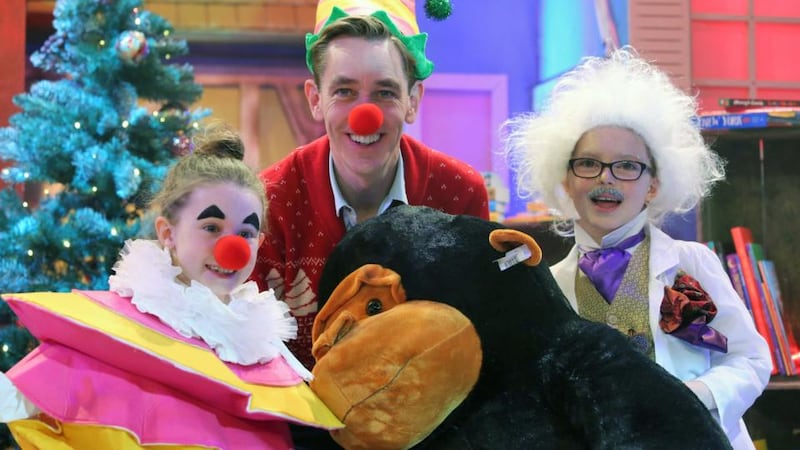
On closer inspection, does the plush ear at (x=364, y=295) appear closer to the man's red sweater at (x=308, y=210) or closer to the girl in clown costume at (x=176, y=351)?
the girl in clown costume at (x=176, y=351)

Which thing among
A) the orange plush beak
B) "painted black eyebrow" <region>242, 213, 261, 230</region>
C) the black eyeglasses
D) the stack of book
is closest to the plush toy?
the orange plush beak

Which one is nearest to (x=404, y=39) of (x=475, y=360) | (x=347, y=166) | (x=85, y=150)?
(x=347, y=166)

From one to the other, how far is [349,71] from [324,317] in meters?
0.53

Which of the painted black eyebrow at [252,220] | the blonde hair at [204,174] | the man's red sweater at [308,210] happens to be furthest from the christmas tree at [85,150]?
the painted black eyebrow at [252,220]

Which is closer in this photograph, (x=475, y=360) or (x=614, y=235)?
(x=475, y=360)

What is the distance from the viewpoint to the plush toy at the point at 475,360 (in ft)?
3.54

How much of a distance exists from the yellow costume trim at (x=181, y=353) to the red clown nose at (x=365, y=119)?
480 mm

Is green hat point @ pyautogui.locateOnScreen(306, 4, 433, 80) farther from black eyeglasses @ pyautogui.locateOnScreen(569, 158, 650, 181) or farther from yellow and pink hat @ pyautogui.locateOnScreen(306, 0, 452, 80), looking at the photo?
black eyeglasses @ pyautogui.locateOnScreen(569, 158, 650, 181)

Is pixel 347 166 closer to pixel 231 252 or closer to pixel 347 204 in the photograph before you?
pixel 347 204

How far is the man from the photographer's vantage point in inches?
61.0

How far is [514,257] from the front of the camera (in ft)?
3.92

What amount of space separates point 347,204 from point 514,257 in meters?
0.55

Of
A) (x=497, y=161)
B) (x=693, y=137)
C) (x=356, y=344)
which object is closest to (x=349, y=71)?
(x=356, y=344)

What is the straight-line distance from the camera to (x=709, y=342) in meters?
1.54
